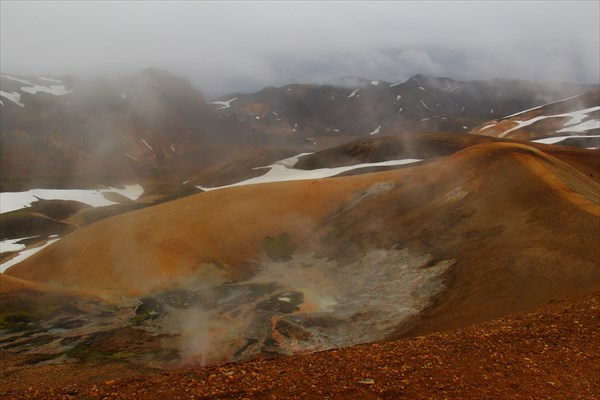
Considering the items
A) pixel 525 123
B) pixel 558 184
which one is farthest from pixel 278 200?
pixel 525 123

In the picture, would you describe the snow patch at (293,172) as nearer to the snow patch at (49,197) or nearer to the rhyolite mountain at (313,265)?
the rhyolite mountain at (313,265)

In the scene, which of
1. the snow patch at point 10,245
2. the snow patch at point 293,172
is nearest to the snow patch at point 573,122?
the snow patch at point 293,172

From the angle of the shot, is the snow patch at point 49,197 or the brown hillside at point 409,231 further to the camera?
the snow patch at point 49,197

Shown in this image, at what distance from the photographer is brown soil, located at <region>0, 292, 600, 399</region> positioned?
11.1 metres

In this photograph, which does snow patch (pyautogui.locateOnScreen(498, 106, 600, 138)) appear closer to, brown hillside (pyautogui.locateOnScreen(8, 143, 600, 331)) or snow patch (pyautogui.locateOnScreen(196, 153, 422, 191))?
snow patch (pyautogui.locateOnScreen(196, 153, 422, 191))

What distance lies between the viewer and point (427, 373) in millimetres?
12125

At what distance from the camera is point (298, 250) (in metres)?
53.3

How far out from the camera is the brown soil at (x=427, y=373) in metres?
11.1

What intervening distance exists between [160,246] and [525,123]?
183 m

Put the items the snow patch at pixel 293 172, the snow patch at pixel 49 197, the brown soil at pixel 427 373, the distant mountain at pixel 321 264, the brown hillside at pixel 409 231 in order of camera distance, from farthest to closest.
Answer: the snow patch at pixel 49 197
the snow patch at pixel 293 172
the distant mountain at pixel 321 264
the brown hillside at pixel 409 231
the brown soil at pixel 427 373

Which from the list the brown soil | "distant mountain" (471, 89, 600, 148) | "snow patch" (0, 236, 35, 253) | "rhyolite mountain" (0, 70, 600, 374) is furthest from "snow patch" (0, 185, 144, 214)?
"distant mountain" (471, 89, 600, 148)

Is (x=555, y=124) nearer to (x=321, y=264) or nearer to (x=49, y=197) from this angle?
(x=321, y=264)

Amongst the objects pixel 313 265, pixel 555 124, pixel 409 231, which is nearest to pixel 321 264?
pixel 313 265

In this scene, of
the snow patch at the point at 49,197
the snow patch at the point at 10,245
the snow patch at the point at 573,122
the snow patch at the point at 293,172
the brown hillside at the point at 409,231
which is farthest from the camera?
the snow patch at the point at 573,122
